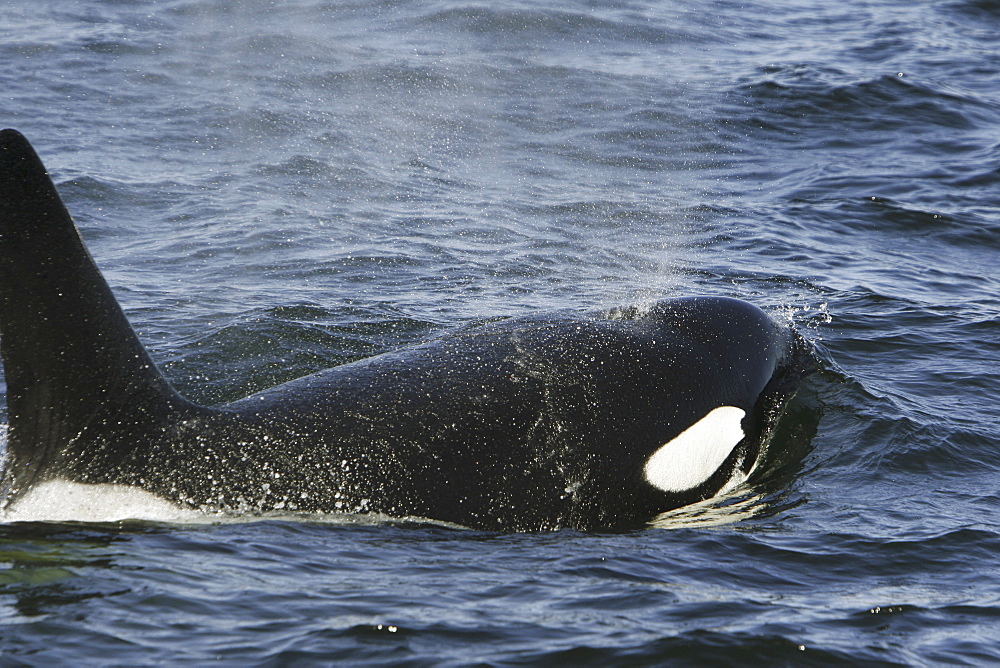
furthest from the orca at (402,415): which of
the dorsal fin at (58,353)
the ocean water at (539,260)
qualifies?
the ocean water at (539,260)

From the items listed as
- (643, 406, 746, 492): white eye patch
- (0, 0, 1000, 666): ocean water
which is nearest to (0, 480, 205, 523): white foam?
(0, 0, 1000, 666): ocean water

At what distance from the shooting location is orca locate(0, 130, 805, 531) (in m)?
5.75

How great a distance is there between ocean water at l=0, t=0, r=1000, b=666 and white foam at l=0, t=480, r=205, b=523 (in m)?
0.02

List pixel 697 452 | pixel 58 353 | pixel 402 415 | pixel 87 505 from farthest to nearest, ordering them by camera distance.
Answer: pixel 697 452 < pixel 402 415 < pixel 87 505 < pixel 58 353

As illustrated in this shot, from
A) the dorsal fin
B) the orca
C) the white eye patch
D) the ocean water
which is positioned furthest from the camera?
the white eye patch

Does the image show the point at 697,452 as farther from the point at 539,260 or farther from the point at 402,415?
the point at 539,260

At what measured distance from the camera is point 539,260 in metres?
13.3

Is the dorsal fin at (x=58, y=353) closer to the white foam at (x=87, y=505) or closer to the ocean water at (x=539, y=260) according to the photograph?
the white foam at (x=87, y=505)

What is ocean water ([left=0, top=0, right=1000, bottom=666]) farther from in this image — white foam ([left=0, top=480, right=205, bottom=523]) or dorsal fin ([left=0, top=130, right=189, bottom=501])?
dorsal fin ([left=0, top=130, right=189, bottom=501])

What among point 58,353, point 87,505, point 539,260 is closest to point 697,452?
point 87,505

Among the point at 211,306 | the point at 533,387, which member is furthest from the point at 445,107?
the point at 533,387

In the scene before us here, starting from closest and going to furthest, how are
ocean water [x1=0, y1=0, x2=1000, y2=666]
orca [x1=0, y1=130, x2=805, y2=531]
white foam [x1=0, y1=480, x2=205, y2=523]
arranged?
ocean water [x1=0, y1=0, x2=1000, y2=666]
orca [x1=0, y1=130, x2=805, y2=531]
white foam [x1=0, y1=480, x2=205, y2=523]

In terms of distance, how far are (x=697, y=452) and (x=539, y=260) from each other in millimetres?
6172

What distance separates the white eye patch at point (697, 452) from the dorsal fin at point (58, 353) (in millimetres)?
2987
